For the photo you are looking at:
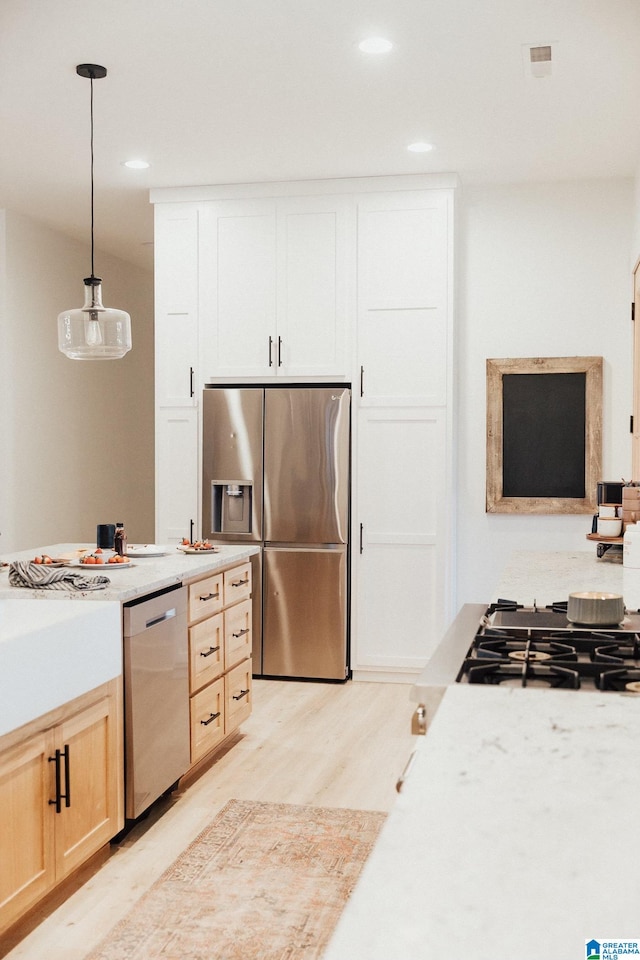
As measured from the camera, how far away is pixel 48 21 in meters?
3.12

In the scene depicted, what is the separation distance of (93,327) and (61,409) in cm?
287

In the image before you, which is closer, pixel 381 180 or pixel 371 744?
pixel 371 744

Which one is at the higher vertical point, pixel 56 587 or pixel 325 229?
pixel 325 229

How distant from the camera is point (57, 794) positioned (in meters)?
2.40

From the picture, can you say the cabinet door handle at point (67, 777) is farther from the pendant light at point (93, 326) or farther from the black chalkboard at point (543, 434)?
the black chalkboard at point (543, 434)

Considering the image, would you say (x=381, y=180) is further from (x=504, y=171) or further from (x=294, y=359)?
(x=294, y=359)

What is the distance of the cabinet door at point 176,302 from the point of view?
5266mm

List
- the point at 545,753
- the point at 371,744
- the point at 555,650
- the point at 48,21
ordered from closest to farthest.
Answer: the point at 545,753 → the point at 555,650 → the point at 48,21 → the point at 371,744

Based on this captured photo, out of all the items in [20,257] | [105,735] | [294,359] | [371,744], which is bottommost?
[371,744]

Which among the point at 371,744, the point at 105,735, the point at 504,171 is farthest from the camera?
the point at 504,171

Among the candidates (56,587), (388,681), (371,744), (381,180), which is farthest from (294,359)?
(56,587)

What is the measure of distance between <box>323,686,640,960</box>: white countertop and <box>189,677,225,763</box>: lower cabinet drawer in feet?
7.59

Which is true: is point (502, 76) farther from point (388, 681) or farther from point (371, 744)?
point (388, 681)

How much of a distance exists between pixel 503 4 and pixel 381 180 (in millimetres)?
2021
